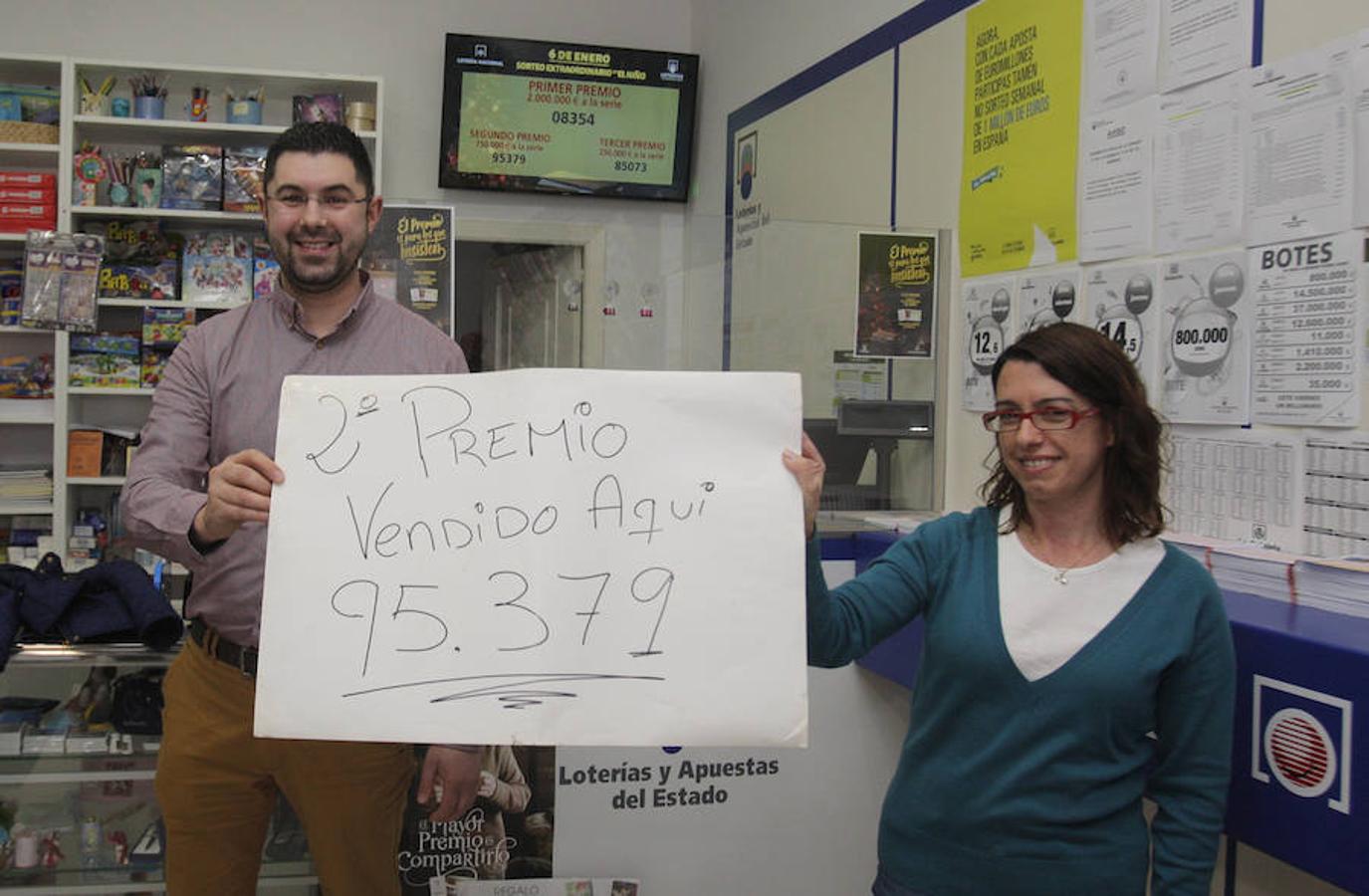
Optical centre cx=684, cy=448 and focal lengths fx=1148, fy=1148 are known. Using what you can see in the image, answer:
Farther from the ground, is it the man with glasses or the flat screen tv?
the flat screen tv

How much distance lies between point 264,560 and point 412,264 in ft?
3.13

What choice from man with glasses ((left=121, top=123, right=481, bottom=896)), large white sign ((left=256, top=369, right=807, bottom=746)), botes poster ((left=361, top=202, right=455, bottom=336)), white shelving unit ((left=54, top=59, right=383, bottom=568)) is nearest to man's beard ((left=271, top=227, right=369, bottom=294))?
man with glasses ((left=121, top=123, right=481, bottom=896))

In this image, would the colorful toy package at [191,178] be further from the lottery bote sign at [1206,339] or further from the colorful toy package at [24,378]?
the lottery bote sign at [1206,339]

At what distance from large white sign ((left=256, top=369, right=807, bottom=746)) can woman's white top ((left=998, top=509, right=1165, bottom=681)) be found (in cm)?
32

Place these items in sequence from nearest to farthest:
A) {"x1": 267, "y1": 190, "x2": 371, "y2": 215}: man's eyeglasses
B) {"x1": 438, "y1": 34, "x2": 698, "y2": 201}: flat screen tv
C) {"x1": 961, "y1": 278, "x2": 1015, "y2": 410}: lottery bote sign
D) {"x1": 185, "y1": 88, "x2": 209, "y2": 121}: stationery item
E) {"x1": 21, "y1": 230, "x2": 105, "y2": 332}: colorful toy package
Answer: {"x1": 267, "y1": 190, "x2": 371, "y2": 215}: man's eyeglasses, {"x1": 961, "y1": 278, "x2": 1015, "y2": 410}: lottery bote sign, {"x1": 21, "y1": 230, "x2": 105, "y2": 332}: colorful toy package, {"x1": 185, "y1": 88, "x2": 209, "y2": 121}: stationery item, {"x1": 438, "y1": 34, "x2": 698, "y2": 201}: flat screen tv

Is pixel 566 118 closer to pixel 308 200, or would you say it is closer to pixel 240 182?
pixel 240 182

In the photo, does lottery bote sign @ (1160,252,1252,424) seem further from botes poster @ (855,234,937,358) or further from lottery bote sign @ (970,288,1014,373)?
botes poster @ (855,234,937,358)

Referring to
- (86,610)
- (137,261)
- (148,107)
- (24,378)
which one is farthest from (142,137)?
(86,610)

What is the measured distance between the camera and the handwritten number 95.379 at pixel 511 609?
1.24m

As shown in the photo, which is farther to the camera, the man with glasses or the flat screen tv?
the flat screen tv

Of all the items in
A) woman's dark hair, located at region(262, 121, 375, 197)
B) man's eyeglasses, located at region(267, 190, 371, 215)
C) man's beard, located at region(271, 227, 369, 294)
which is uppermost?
woman's dark hair, located at region(262, 121, 375, 197)

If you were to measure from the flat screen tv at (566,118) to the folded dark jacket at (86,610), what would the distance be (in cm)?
320

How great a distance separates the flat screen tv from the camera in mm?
4984

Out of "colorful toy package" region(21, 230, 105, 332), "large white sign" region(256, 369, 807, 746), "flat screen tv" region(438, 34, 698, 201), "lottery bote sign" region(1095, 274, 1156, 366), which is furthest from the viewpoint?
"flat screen tv" region(438, 34, 698, 201)
